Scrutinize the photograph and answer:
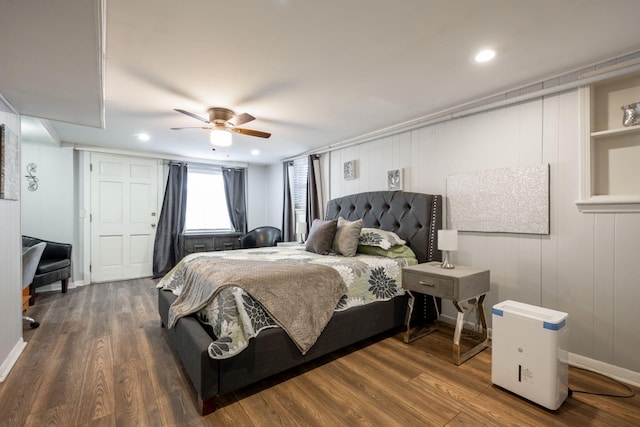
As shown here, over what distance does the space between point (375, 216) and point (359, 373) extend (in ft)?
6.23

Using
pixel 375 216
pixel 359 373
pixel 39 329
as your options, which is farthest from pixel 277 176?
pixel 359 373

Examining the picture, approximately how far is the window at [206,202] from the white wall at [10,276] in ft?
10.2

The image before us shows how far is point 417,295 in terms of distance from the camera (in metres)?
2.92

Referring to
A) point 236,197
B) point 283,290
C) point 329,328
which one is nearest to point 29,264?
point 283,290

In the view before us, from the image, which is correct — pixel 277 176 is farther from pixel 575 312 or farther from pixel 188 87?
pixel 575 312

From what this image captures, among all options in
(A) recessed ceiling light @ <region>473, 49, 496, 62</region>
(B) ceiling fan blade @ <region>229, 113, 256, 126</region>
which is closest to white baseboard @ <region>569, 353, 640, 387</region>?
(A) recessed ceiling light @ <region>473, 49, 496, 62</region>

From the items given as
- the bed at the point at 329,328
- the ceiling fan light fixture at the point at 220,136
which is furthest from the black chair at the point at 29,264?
the ceiling fan light fixture at the point at 220,136

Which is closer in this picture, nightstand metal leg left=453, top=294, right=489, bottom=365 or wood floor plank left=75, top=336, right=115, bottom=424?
wood floor plank left=75, top=336, right=115, bottom=424

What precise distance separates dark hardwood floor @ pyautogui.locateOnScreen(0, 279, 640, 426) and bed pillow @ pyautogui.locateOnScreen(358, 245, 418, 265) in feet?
2.50

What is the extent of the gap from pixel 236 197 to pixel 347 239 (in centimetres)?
356

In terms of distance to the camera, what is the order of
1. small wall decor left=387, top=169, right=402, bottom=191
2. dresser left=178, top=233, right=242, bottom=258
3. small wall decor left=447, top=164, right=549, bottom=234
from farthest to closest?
dresser left=178, top=233, right=242, bottom=258
small wall decor left=387, top=169, right=402, bottom=191
small wall decor left=447, top=164, right=549, bottom=234

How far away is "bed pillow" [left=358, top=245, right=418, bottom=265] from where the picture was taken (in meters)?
2.90

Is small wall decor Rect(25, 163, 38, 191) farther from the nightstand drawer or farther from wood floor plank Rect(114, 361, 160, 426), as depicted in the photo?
the nightstand drawer

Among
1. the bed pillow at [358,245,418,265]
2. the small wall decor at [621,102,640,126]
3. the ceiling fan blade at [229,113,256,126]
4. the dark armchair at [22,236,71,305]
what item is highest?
the ceiling fan blade at [229,113,256,126]
